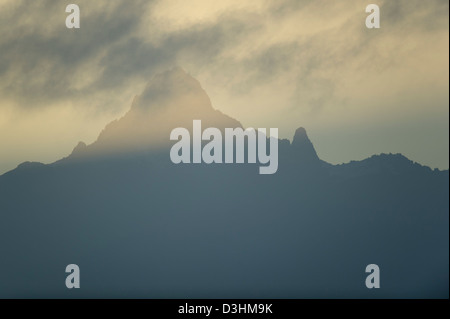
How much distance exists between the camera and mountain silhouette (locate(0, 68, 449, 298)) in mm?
9078

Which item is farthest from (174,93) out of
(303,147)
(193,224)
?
(303,147)

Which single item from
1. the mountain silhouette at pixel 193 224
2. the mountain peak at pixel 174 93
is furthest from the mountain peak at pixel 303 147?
the mountain peak at pixel 174 93

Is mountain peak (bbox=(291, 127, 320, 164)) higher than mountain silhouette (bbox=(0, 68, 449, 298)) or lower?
higher

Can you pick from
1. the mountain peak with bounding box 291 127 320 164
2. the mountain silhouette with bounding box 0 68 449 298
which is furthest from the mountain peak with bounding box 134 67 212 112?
the mountain peak with bounding box 291 127 320 164

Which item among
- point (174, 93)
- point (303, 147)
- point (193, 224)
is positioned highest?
point (174, 93)

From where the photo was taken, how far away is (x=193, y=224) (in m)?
9.19

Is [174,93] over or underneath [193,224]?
over

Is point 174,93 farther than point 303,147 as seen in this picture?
No

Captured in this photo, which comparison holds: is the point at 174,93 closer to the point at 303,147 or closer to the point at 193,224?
the point at 193,224

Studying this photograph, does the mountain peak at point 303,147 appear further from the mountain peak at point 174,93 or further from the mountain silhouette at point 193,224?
the mountain peak at point 174,93

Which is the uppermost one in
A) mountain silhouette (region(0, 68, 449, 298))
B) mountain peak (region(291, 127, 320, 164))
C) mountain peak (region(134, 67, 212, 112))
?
mountain peak (region(134, 67, 212, 112))

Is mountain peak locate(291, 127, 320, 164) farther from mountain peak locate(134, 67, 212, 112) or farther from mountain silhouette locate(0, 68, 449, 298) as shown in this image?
mountain peak locate(134, 67, 212, 112)

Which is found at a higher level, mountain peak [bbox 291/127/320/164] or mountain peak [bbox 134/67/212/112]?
mountain peak [bbox 134/67/212/112]
